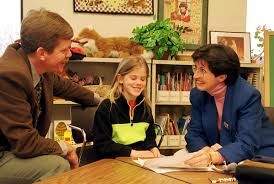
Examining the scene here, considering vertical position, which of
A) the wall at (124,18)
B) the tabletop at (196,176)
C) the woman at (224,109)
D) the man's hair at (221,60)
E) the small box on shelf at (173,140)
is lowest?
the small box on shelf at (173,140)

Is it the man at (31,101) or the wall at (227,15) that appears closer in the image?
the man at (31,101)

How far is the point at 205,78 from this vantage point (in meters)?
2.06

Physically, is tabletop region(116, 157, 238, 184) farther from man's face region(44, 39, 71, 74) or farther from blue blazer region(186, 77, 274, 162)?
man's face region(44, 39, 71, 74)

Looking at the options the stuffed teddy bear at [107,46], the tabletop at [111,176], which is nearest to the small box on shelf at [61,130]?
the stuffed teddy bear at [107,46]

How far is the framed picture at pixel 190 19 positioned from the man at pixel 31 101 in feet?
7.05

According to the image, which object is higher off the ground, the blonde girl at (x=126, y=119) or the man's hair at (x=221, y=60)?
the man's hair at (x=221, y=60)

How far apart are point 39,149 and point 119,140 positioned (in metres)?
0.70

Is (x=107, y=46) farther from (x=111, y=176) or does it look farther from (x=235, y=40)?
(x=111, y=176)

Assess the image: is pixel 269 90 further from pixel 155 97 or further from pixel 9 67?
pixel 9 67

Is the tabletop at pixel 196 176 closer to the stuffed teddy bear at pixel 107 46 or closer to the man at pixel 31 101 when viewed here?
the man at pixel 31 101

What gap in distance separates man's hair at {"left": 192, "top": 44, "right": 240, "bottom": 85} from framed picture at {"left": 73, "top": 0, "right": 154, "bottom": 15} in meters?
1.80

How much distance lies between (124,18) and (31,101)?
2152mm

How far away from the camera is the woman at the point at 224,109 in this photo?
194 centimetres

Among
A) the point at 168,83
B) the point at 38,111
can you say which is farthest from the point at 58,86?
the point at 168,83
